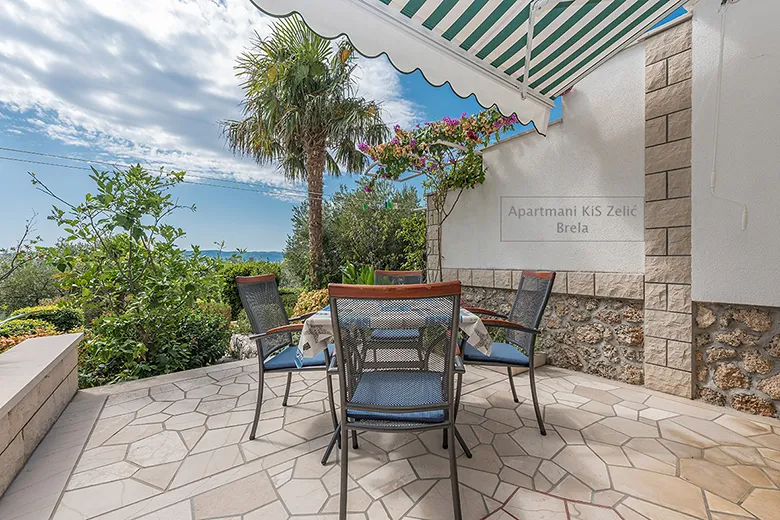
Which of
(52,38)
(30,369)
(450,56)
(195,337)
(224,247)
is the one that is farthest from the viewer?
(52,38)

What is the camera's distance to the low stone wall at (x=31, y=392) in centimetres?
188

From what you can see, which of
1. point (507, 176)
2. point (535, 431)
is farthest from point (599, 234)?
point (535, 431)

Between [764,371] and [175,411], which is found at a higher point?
[764,371]

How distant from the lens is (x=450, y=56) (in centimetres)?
271

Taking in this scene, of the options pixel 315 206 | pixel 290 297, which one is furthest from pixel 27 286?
pixel 315 206

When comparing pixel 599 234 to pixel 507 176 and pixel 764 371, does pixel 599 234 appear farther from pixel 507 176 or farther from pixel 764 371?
pixel 764 371

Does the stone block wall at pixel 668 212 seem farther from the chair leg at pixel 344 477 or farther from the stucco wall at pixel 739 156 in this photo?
the chair leg at pixel 344 477

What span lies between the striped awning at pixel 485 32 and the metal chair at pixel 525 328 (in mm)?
1868

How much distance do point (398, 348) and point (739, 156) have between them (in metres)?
3.26

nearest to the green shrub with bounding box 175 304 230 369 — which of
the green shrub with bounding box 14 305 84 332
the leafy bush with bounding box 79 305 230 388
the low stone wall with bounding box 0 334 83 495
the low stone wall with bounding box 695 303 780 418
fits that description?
the leafy bush with bounding box 79 305 230 388

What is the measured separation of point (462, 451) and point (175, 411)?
2.50 metres

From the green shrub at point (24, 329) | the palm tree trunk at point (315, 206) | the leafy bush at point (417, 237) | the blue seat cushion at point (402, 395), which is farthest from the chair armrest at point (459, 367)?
the palm tree trunk at point (315, 206)

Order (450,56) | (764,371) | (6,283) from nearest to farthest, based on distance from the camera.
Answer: (764,371)
(450,56)
(6,283)

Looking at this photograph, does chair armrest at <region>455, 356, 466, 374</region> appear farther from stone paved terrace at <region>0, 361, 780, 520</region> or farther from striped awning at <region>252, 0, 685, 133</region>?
striped awning at <region>252, 0, 685, 133</region>
